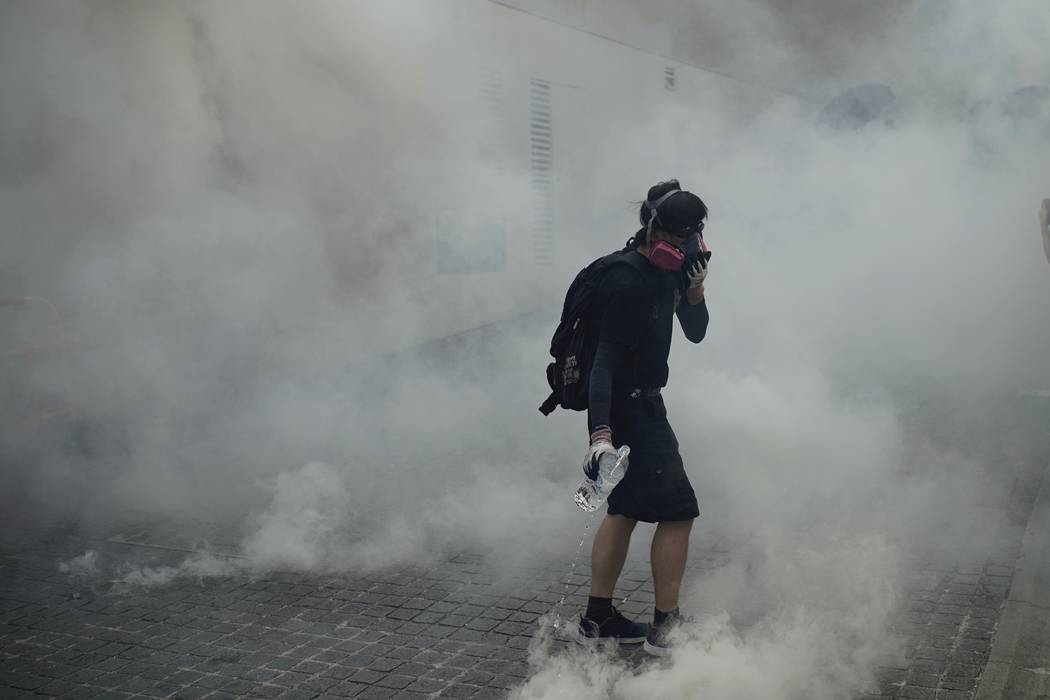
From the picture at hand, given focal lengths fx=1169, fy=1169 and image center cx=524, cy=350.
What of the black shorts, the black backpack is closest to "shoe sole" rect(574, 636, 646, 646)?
the black shorts

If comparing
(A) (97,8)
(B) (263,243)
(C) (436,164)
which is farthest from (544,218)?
(A) (97,8)

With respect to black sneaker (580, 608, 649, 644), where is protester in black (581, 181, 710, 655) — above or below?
above

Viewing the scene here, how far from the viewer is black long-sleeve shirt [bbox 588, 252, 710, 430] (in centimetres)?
310

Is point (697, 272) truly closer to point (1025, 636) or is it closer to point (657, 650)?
point (657, 650)

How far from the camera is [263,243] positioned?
6305 millimetres

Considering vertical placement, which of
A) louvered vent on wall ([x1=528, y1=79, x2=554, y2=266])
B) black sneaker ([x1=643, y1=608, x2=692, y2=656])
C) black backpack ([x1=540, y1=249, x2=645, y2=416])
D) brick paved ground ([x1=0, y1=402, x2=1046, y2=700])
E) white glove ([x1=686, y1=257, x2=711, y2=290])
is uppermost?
louvered vent on wall ([x1=528, y1=79, x2=554, y2=266])

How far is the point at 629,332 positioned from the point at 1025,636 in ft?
4.83

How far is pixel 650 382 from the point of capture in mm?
3234

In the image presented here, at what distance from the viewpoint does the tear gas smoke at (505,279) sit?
4469mm

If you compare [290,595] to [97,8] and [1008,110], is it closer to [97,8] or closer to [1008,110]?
[97,8]

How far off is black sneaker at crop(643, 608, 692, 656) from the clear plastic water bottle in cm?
50

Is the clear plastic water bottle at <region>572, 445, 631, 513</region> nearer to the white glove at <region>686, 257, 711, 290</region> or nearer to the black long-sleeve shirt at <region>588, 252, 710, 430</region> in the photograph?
the black long-sleeve shirt at <region>588, 252, 710, 430</region>

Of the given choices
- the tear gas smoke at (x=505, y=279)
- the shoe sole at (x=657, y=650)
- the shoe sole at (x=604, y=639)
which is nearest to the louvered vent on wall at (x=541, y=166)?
the tear gas smoke at (x=505, y=279)

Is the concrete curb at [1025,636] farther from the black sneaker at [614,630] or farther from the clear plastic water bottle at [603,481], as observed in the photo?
the clear plastic water bottle at [603,481]
